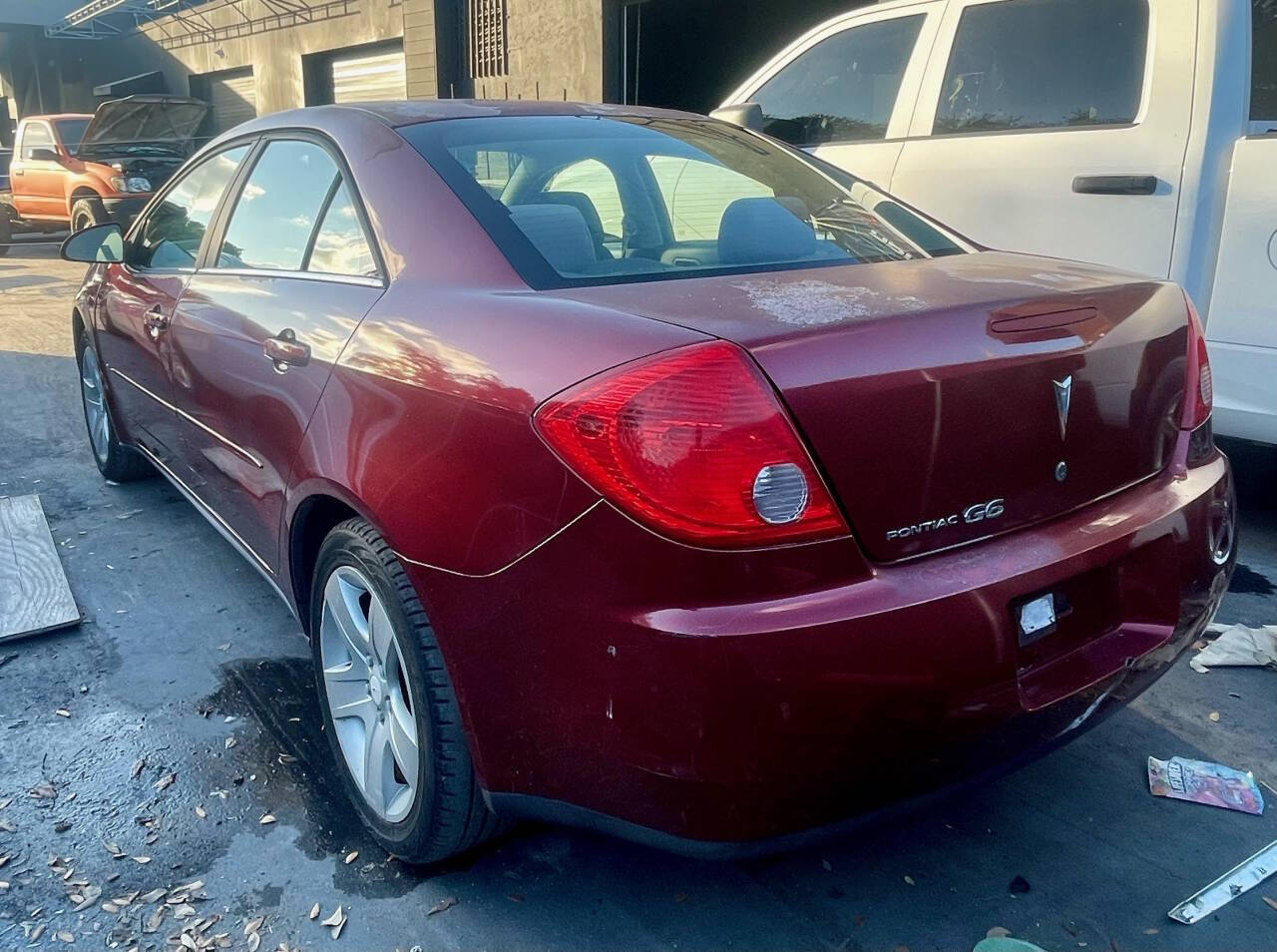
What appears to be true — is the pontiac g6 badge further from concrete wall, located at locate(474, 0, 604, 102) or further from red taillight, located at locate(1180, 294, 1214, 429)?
concrete wall, located at locate(474, 0, 604, 102)

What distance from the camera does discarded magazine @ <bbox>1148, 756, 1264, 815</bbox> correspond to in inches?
97.4

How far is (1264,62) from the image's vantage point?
156 inches

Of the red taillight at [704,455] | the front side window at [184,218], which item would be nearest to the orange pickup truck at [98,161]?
the front side window at [184,218]

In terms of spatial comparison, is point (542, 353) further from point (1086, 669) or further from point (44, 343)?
point (44, 343)

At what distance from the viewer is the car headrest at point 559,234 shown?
2.17 meters

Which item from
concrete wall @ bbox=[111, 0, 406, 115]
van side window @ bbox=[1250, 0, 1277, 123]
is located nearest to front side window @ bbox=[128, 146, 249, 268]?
van side window @ bbox=[1250, 0, 1277, 123]

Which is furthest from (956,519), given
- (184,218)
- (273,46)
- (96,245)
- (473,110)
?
(273,46)

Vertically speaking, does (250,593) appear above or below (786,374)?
below

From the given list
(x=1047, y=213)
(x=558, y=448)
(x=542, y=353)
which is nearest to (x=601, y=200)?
(x=542, y=353)

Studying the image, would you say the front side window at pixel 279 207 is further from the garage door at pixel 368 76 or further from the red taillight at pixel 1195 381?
the garage door at pixel 368 76

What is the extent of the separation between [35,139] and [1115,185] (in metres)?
14.3

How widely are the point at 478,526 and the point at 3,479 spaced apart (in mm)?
3910

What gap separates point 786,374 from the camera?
1.65 meters

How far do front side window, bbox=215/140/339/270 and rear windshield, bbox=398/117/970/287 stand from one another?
35cm
